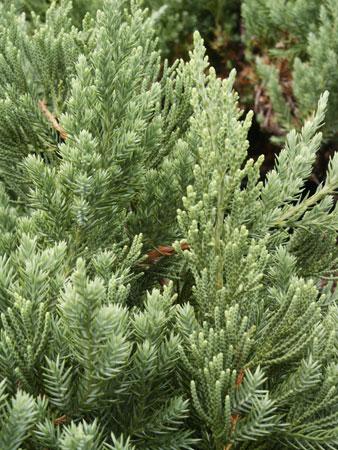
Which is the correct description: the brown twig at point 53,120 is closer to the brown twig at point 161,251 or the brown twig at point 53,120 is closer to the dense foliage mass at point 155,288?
the dense foliage mass at point 155,288

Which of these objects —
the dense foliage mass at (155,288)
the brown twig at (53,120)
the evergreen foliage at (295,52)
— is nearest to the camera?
the dense foliage mass at (155,288)

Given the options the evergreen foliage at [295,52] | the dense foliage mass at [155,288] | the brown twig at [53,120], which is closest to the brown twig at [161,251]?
the dense foliage mass at [155,288]

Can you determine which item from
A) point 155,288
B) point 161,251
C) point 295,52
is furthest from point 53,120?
point 295,52

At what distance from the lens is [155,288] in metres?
1.74

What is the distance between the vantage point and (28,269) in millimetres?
1458

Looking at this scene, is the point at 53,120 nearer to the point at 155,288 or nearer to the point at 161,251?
the point at 161,251

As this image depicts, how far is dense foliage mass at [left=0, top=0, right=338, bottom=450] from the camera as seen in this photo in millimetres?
1464

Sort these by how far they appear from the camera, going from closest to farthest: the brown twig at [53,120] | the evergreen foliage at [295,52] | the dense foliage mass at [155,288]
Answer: the dense foliage mass at [155,288]
the brown twig at [53,120]
the evergreen foliage at [295,52]

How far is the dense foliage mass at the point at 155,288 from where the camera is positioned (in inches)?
57.6

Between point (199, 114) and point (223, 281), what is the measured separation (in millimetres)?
512

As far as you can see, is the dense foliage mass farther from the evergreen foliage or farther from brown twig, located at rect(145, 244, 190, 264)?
the evergreen foliage

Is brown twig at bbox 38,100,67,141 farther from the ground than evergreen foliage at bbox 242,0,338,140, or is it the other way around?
brown twig at bbox 38,100,67,141

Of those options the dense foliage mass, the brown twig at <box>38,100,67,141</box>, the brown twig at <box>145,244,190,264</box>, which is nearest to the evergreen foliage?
the dense foliage mass

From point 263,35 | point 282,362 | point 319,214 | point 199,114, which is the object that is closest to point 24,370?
point 282,362
